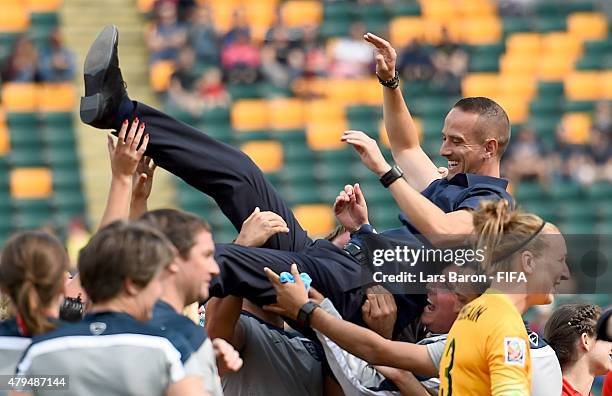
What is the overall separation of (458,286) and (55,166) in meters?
10.6

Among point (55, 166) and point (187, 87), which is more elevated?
point (187, 87)

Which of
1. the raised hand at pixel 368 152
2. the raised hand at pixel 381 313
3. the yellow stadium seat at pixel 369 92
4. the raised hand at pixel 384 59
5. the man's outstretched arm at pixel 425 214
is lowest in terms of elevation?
the yellow stadium seat at pixel 369 92

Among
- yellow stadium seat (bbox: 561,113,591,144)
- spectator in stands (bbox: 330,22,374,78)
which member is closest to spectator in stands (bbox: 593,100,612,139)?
yellow stadium seat (bbox: 561,113,591,144)

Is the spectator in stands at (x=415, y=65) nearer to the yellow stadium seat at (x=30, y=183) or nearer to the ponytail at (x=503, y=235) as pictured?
the yellow stadium seat at (x=30, y=183)

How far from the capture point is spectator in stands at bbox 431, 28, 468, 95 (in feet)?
48.5

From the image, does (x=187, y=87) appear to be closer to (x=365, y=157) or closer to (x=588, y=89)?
(x=588, y=89)

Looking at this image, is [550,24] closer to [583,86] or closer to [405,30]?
[583,86]

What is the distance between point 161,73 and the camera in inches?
582

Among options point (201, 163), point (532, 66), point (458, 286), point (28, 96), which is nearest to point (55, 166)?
point (28, 96)

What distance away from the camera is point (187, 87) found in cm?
1428

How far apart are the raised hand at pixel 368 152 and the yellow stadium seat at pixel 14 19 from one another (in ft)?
37.5

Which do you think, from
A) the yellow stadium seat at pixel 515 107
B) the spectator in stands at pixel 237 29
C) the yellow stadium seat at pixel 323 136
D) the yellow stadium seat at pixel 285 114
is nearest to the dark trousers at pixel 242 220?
the yellow stadium seat at pixel 323 136

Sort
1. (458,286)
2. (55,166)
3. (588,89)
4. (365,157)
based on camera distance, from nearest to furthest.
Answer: (458,286)
(365,157)
(55,166)
(588,89)

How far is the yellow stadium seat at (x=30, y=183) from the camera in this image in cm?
1363
